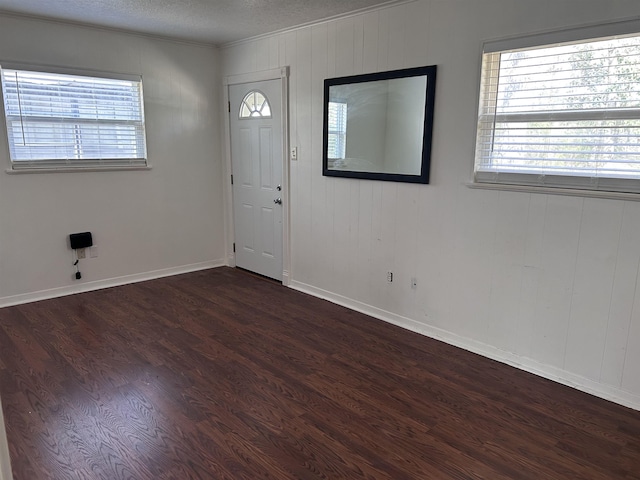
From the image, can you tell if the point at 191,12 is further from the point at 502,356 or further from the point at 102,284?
the point at 502,356

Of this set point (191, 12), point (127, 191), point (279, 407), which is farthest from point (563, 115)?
point (127, 191)

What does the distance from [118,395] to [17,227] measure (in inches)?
90.7

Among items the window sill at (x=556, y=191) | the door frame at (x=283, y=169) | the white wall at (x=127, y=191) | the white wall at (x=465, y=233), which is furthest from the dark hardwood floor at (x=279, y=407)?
the window sill at (x=556, y=191)

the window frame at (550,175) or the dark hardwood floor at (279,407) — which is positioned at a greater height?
the window frame at (550,175)

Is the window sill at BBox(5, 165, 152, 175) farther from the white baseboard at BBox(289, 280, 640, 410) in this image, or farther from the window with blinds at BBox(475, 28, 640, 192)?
the window with blinds at BBox(475, 28, 640, 192)

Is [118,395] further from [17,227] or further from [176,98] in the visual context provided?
[176,98]

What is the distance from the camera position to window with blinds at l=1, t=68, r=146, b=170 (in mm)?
3936

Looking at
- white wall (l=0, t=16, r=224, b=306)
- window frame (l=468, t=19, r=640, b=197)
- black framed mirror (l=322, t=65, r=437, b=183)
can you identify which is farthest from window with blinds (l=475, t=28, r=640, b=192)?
Answer: white wall (l=0, t=16, r=224, b=306)

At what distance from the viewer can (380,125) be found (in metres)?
3.66

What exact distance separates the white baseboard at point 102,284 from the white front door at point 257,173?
50 cm

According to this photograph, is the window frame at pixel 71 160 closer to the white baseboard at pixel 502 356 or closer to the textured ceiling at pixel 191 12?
the textured ceiling at pixel 191 12

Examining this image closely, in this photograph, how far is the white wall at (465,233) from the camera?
2.62 meters

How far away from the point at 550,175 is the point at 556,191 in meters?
0.11

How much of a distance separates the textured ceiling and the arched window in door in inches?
24.6
